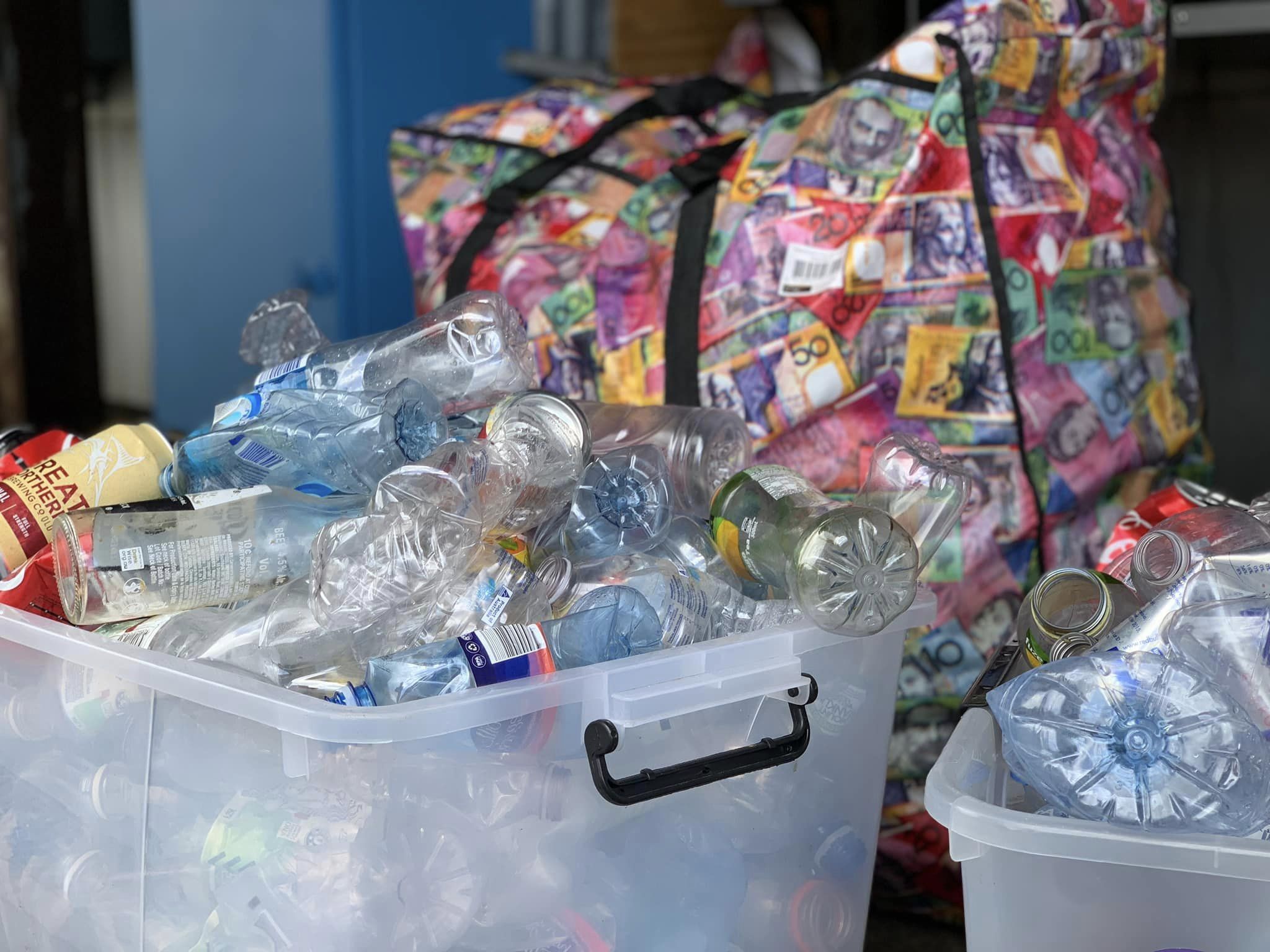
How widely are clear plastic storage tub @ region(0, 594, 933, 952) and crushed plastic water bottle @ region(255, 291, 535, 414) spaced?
0.97ft

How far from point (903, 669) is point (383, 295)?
1.29 metres

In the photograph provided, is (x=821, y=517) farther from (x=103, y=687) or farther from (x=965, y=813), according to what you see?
(x=103, y=687)

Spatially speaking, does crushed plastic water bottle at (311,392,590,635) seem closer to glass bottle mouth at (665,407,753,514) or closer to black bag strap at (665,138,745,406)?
glass bottle mouth at (665,407,753,514)

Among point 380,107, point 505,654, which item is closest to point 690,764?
point 505,654

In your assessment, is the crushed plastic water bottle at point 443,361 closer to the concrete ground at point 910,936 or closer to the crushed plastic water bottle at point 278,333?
the crushed plastic water bottle at point 278,333

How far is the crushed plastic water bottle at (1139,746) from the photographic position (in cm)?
72

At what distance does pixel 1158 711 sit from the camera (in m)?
0.74

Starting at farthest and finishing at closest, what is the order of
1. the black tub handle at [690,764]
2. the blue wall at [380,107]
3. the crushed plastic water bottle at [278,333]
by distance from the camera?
1. the blue wall at [380,107]
2. the crushed plastic water bottle at [278,333]
3. the black tub handle at [690,764]

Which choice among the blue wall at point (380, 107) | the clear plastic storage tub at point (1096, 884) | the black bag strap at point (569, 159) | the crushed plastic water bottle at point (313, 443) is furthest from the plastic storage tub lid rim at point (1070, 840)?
the blue wall at point (380, 107)

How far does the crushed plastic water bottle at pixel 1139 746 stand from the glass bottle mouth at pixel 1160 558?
145 mm

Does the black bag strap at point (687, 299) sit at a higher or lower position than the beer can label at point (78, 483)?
higher

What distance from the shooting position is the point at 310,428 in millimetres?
1013

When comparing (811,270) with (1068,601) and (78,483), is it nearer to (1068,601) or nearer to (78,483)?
(1068,601)

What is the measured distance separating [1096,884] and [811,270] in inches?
29.3
